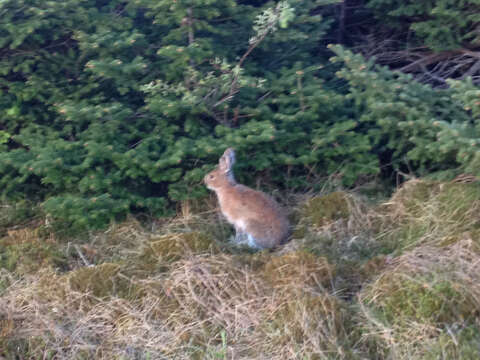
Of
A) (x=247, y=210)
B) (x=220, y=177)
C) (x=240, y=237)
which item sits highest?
(x=220, y=177)

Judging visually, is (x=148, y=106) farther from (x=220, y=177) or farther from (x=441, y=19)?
(x=441, y=19)

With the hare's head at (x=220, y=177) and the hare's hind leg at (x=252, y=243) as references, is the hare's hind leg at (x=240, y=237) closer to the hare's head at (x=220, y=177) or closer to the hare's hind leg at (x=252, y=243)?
the hare's hind leg at (x=252, y=243)

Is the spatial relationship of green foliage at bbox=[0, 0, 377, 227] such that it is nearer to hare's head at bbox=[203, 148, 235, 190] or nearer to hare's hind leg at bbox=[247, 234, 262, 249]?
hare's head at bbox=[203, 148, 235, 190]

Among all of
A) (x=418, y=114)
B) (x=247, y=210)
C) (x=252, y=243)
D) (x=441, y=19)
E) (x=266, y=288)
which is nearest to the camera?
(x=266, y=288)

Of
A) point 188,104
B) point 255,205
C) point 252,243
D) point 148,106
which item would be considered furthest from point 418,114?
point 148,106

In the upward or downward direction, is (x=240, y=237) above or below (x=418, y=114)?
below

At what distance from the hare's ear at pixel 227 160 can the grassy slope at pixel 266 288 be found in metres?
0.71

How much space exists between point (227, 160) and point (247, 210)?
1.81ft

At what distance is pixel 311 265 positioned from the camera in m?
5.03

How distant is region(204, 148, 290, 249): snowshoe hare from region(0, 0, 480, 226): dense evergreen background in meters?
0.22

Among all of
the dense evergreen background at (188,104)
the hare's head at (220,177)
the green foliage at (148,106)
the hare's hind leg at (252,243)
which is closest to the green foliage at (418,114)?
the dense evergreen background at (188,104)

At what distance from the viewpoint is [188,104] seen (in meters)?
6.02

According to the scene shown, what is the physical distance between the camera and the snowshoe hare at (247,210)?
5.94 meters

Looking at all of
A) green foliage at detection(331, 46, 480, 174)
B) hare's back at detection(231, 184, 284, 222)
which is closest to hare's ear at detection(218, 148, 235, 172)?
hare's back at detection(231, 184, 284, 222)
